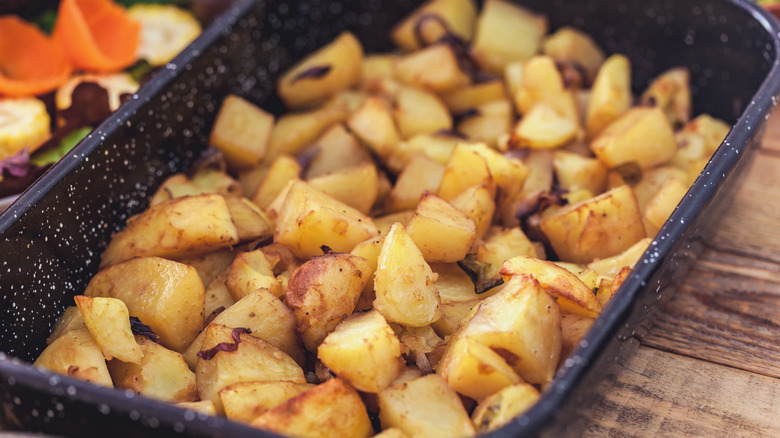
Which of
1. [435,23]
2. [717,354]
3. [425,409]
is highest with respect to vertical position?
[435,23]

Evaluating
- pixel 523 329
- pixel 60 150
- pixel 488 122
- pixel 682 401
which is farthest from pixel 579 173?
pixel 60 150

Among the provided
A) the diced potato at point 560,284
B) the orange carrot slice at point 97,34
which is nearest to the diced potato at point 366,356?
the diced potato at point 560,284

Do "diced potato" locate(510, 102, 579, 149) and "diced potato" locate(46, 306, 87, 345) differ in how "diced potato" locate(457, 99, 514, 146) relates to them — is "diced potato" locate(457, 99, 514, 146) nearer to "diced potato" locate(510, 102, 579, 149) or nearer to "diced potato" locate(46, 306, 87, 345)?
"diced potato" locate(510, 102, 579, 149)

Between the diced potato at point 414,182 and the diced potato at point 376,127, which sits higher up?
the diced potato at point 376,127

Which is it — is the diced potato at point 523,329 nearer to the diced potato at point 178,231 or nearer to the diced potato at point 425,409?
the diced potato at point 425,409

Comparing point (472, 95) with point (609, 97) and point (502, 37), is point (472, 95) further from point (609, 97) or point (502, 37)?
point (609, 97)

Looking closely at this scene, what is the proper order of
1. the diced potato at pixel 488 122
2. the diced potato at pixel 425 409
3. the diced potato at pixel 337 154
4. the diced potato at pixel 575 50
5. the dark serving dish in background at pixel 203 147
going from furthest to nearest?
1. the diced potato at pixel 575 50
2. the diced potato at pixel 488 122
3. the diced potato at pixel 337 154
4. the diced potato at pixel 425 409
5. the dark serving dish in background at pixel 203 147
